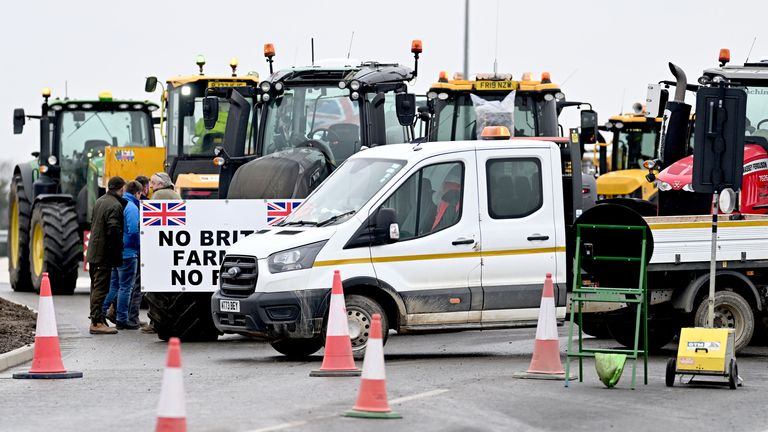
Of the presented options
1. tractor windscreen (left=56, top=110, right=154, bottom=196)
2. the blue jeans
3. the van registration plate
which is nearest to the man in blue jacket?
the blue jeans

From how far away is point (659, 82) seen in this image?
20.1 m

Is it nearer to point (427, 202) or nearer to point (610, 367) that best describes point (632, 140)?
point (427, 202)

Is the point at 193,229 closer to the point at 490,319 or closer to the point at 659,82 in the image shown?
the point at 490,319

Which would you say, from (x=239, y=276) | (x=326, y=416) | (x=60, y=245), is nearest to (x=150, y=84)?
(x=60, y=245)

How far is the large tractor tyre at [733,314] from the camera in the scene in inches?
656

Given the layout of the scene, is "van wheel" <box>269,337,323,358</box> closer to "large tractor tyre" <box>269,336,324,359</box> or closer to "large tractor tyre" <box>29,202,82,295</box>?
"large tractor tyre" <box>269,336,324,359</box>

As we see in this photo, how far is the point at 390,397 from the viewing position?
12656 millimetres

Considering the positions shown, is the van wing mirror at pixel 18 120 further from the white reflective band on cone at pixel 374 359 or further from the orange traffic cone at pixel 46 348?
the white reflective band on cone at pixel 374 359

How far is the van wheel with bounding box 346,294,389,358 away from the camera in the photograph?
15.6 meters

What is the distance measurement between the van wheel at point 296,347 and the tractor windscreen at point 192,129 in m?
9.98

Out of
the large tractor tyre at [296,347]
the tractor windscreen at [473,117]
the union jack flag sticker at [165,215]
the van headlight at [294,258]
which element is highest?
the tractor windscreen at [473,117]

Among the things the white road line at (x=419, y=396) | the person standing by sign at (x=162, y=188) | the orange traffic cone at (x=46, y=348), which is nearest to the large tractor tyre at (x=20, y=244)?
the person standing by sign at (x=162, y=188)

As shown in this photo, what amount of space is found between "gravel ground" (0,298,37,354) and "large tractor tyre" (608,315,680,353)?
248 inches

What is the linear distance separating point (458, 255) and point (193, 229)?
3.46 meters
